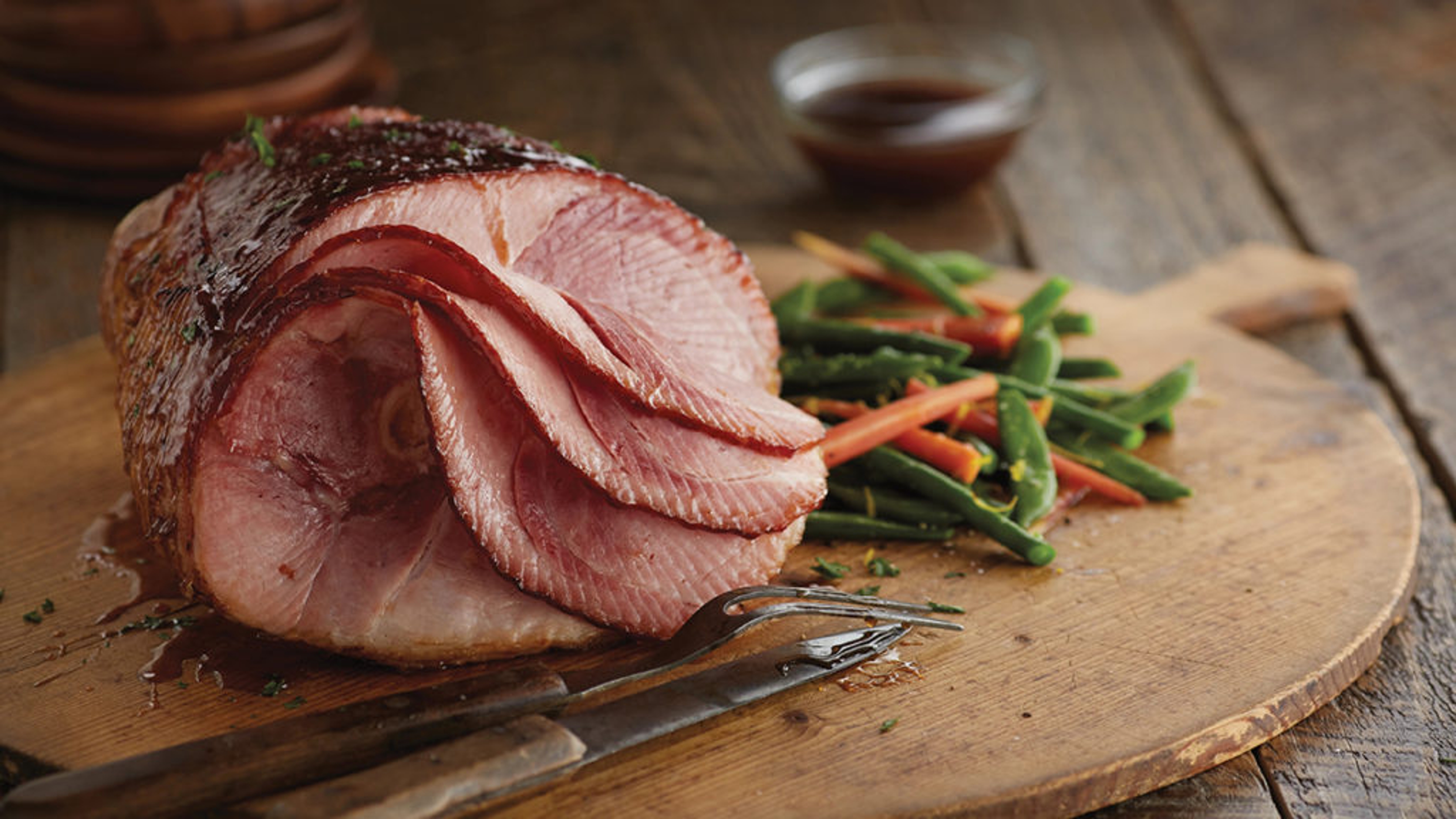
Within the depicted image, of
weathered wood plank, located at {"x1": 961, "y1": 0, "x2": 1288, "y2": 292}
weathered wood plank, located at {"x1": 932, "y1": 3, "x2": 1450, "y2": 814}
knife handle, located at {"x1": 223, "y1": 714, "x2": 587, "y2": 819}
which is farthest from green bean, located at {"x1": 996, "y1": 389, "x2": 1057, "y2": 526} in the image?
weathered wood plank, located at {"x1": 961, "y1": 0, "x2": 1288, "y2": 292}

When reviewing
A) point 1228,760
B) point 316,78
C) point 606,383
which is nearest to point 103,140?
point 316,78

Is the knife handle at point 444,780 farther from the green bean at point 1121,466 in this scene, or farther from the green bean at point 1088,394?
the green bean at point 1088,394

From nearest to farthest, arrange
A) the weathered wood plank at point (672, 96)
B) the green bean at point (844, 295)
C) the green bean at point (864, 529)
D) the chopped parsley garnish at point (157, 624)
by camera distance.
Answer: the chopped parsley garnish at point (157, 624), the green bean at point (864, 529), the green bean at point (844, 295), the weathered wood plank at point (672, 96)

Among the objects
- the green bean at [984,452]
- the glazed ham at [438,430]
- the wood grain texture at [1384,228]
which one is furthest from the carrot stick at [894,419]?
the wood grain texture at [1384,228]

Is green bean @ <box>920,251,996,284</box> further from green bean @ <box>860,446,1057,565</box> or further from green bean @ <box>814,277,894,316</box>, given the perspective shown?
green bean @ <box>860,446,1057,565</box>

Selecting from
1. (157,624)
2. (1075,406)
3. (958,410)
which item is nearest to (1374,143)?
(1075,406)

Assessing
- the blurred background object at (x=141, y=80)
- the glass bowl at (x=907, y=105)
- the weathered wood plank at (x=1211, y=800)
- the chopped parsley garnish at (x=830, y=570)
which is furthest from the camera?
the glass bowl at (x=907, y=105)

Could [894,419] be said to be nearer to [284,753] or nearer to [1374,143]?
[284,753]
